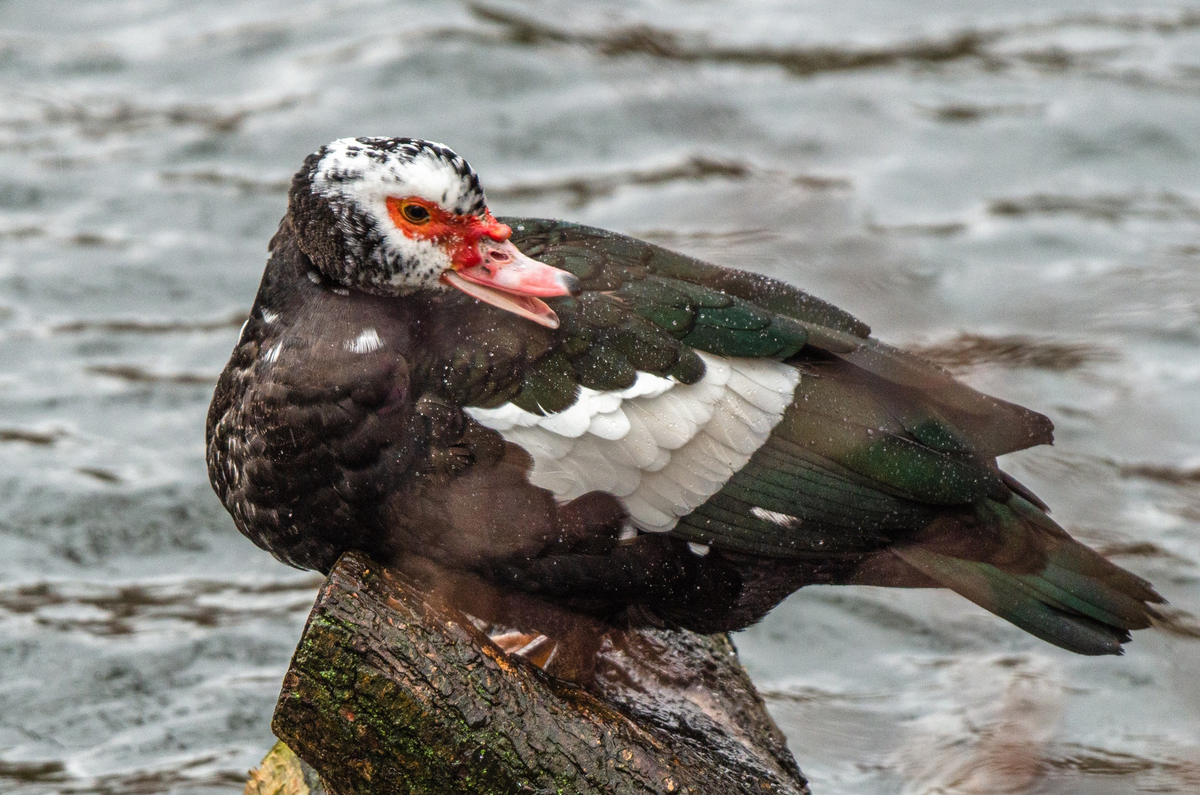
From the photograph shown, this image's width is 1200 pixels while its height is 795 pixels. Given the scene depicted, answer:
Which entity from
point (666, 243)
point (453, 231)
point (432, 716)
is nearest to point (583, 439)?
point (453, 231)

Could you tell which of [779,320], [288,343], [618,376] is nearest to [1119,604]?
[779,320]

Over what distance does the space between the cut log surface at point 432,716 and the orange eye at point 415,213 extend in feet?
3.20

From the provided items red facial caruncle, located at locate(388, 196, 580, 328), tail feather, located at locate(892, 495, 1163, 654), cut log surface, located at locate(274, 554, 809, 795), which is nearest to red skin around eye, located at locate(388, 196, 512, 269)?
red facial caruncle, located at locate(388, 196, 580, 328)

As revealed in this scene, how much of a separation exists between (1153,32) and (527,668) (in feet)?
27.5

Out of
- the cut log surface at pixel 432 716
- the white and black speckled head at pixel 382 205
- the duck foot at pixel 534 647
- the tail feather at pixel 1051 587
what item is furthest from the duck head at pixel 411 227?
the tail feather at pixel 1051 587

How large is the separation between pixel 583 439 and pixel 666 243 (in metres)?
3.48

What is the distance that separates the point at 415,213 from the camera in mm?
4340

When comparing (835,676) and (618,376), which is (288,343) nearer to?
(618,376)

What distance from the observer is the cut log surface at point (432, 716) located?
147 inches

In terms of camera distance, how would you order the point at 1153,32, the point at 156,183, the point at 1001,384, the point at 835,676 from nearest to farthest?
the point at 1001,384 → the point at 835,676 → the point at 156,183 → the point at 1153,32

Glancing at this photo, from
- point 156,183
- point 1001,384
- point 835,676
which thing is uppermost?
point 1001,384

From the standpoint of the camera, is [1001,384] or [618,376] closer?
[1001,384]

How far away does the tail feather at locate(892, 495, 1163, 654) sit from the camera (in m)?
4.41

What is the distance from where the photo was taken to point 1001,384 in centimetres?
288
